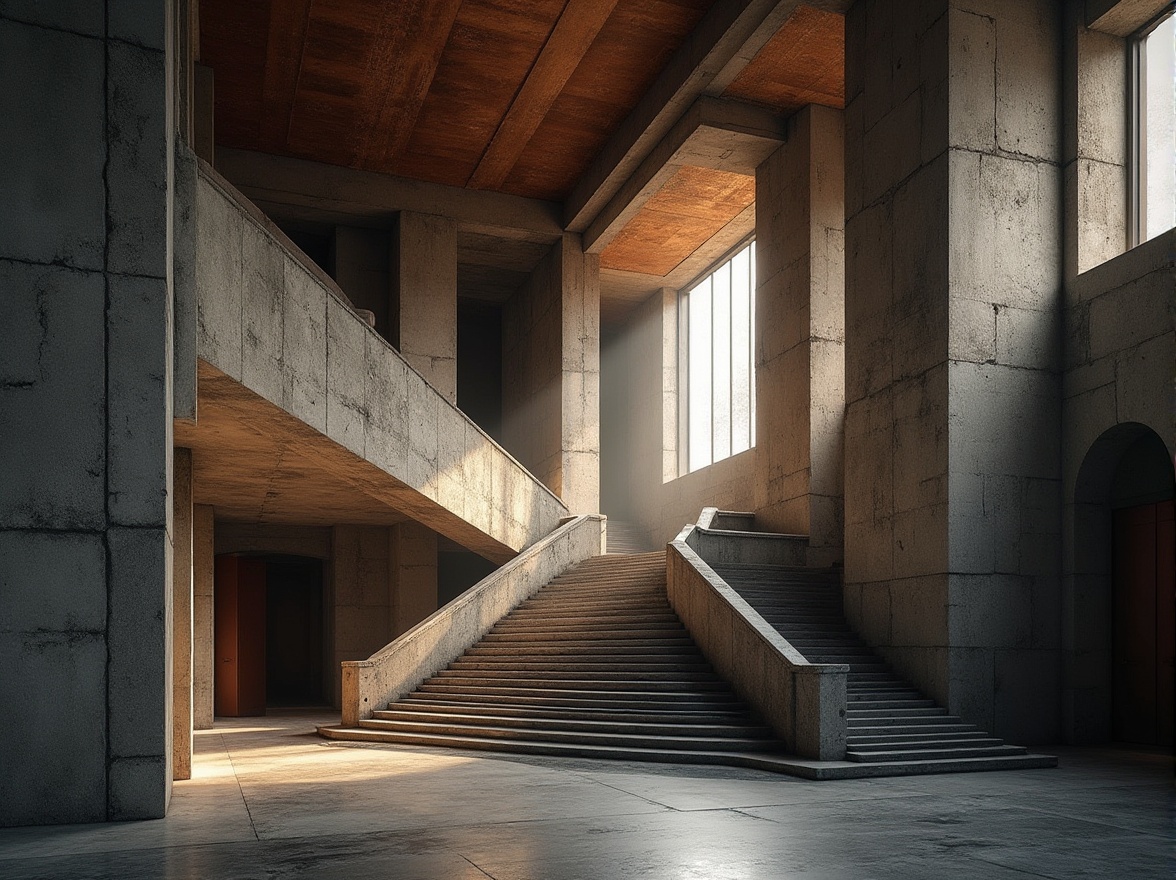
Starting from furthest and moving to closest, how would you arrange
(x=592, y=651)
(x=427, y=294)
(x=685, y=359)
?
(x=685, y=359), (x=427, y=294), (x=592, y=651)

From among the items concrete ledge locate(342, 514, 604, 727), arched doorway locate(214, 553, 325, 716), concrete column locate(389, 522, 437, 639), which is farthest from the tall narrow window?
arched doorway locate(214, 553, 325, 716)

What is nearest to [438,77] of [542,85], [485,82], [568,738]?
[485,82]

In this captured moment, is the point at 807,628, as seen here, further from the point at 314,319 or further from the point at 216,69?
the point at 216,69

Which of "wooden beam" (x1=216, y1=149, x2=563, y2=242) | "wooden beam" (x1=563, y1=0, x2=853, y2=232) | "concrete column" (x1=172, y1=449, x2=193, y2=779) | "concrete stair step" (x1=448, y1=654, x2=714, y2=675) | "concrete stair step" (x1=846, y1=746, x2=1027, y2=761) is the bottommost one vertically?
"concrete stair step" (x1=846, y1=746, x2=1027, y2=761)

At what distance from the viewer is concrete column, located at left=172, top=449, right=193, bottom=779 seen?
11.1m

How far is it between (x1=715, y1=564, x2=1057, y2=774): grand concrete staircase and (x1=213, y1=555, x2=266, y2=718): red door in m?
11.5

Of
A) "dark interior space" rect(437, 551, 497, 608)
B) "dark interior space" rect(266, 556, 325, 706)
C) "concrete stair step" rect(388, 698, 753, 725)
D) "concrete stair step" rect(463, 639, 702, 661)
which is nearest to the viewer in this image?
"concrete stair step" rect(388, 698, 753, 725)

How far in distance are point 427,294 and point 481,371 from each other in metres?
9.68

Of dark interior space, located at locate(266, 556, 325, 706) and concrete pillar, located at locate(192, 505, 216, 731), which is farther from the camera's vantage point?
dark interior space, located at locate(266, 556, 325, 706)

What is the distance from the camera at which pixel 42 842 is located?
725 cm

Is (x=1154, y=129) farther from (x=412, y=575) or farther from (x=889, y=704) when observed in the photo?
(x=412, y=575)

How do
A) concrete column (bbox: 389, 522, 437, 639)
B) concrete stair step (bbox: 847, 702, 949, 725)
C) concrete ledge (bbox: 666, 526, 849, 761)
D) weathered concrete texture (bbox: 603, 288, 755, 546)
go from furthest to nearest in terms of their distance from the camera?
weathered concrete texture (bbox: 603, 288, 755, 546) → concrete column (bbox: 389, 522, 437, 639) → concrete stair step (bbox: 847, 702, 949, 725) → concrete ledge (bbox: 666, 526, 849, 761)

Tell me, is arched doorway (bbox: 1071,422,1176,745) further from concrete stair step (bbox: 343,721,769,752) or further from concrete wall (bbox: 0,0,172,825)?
concrete wall (bbox: 0,0,172,825)

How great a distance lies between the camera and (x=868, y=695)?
43.9ft
